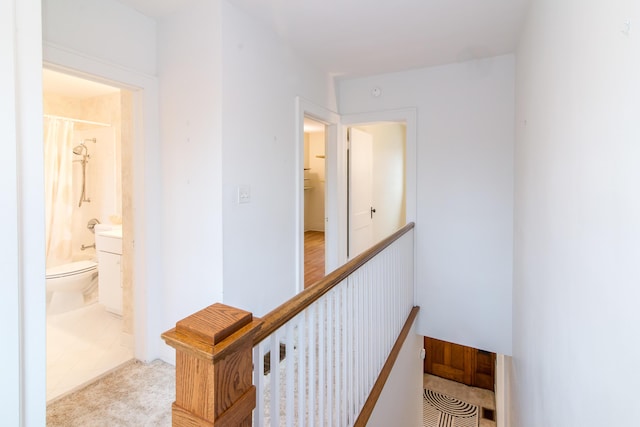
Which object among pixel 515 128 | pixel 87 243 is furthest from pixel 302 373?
pixel 87 243

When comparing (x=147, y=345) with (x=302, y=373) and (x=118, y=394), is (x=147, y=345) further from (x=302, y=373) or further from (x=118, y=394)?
(x=302, y=373)

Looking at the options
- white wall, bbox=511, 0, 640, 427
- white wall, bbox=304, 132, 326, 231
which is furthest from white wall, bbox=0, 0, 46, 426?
white wall, bbox=304, 132, 326, 231

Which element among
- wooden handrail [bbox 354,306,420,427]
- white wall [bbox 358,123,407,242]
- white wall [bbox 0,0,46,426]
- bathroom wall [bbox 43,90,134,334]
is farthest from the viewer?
white wall [bbox 358,123,407,242]

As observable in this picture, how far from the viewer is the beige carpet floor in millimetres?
1782

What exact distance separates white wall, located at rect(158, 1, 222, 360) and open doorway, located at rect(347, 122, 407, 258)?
78.3 inches

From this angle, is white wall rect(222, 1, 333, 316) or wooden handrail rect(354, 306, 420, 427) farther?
white wall rect(222, 1, 333, 316)

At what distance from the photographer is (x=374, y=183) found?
16.1 feet

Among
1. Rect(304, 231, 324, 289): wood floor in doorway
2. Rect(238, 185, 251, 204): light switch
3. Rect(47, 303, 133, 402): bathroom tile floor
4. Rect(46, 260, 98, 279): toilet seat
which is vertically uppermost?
Rect(238, 185, 251, 204): light switch

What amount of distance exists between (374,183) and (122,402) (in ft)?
12.7

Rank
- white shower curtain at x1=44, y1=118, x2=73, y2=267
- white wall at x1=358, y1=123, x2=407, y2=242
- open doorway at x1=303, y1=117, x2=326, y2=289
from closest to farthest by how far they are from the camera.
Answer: white shower curtain at x1=44, y1=118, x2=73, y2=267
white wall at x1=358, y1=123, x2=407, y2=242
open doorway at x1=303, y1=117, x2=326, y2=289

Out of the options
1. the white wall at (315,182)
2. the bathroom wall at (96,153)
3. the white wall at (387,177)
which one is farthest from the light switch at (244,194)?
the white wall at (315,182)

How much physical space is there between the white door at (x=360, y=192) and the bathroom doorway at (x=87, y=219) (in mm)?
2333

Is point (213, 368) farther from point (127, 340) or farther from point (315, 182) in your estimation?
point (315, 182)

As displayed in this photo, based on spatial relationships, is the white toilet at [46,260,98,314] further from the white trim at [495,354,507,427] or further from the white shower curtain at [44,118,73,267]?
the white trim at [495,354,507,427]
